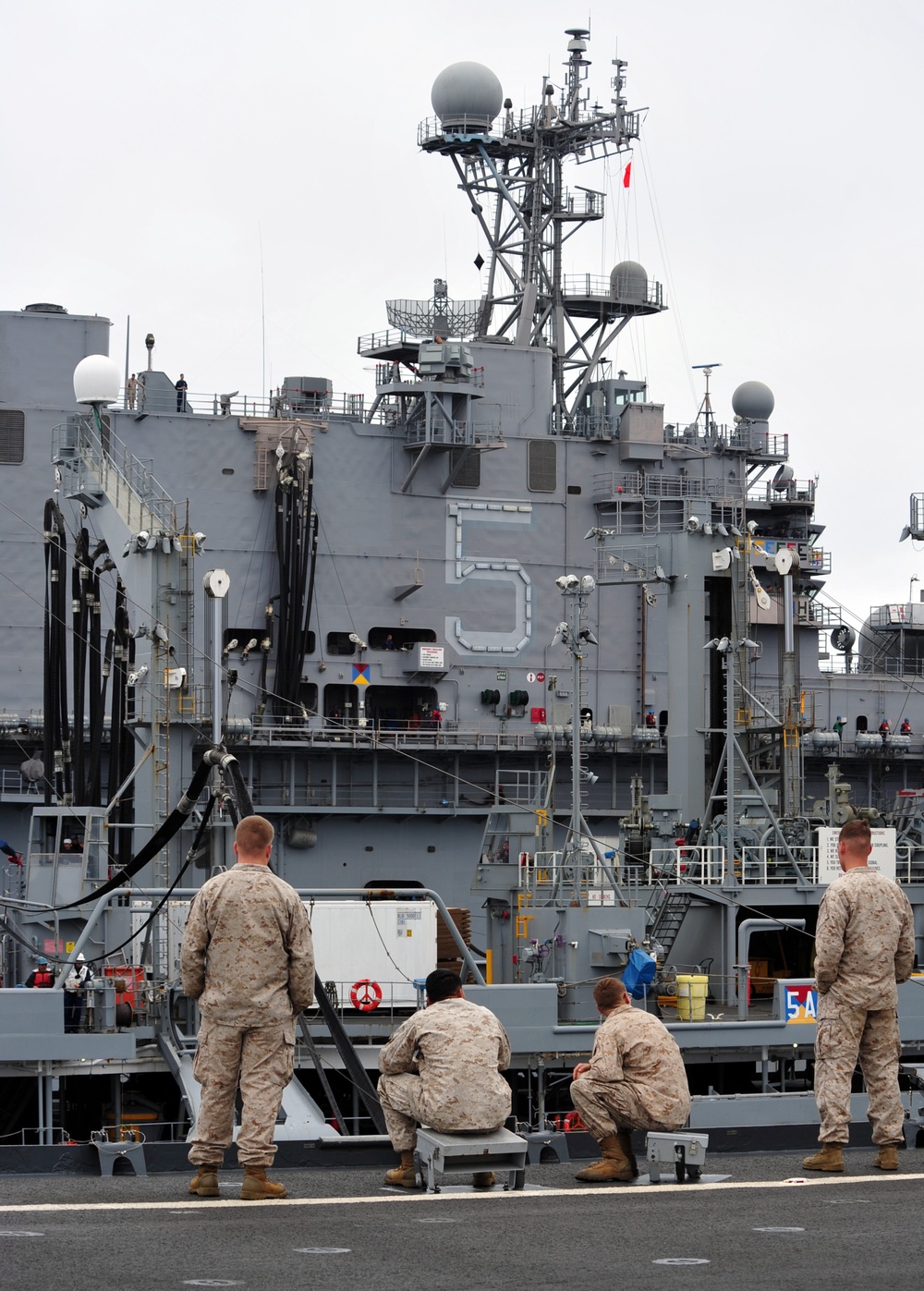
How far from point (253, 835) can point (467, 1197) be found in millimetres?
2037

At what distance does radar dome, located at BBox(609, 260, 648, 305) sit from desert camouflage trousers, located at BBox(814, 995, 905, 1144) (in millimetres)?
35322

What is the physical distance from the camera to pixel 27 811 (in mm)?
35719

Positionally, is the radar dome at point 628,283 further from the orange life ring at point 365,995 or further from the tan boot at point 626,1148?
the tan boot at point 626,1148

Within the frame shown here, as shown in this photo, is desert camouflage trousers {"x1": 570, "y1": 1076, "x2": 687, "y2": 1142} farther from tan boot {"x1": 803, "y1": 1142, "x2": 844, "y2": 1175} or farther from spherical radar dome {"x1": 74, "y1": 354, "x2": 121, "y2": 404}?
spherical radar dome {"x1": 74, "y1": 354, "x2": 121, "y2": 404}

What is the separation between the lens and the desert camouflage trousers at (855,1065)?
10336 millimetres

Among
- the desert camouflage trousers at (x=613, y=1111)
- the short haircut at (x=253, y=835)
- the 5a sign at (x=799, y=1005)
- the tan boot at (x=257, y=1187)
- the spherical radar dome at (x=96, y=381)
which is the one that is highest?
the spherical radar dome at (x=96, y=381)

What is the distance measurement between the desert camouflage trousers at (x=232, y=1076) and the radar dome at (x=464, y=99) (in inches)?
1435

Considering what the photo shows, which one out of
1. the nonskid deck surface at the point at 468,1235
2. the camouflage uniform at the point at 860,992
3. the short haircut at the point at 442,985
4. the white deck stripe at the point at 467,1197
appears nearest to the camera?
the nonskid deck surface at the point at 468,1235

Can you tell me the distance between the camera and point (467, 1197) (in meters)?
9.23

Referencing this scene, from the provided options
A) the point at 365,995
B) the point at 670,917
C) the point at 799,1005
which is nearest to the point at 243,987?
the point at 365,995

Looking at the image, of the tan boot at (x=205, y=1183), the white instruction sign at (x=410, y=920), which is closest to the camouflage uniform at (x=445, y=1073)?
Answer: the tan boot at (x=205, y=1183)

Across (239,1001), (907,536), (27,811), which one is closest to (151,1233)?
(239,1001)

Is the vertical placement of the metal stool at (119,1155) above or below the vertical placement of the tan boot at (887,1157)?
below

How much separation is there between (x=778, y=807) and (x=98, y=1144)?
18545mm
